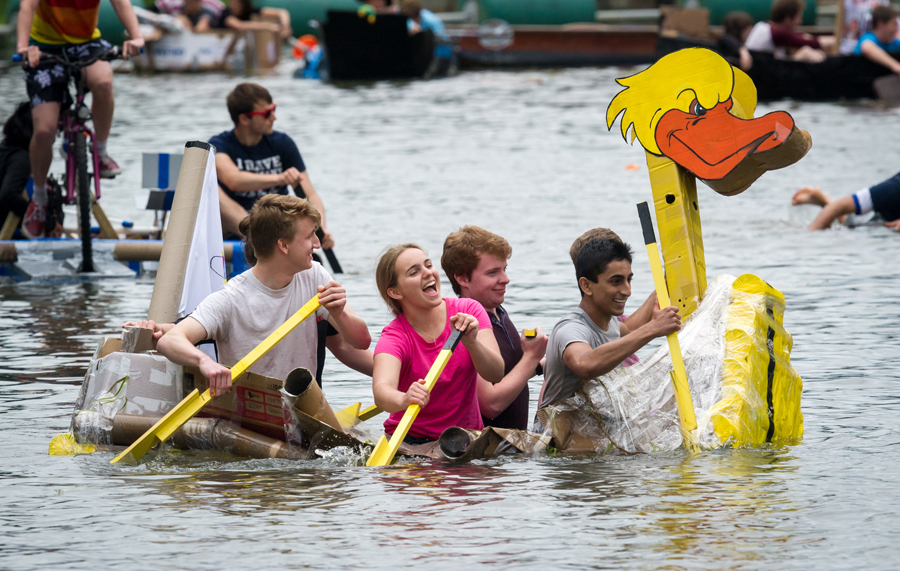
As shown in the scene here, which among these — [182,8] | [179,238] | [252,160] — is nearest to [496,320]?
[179,238]

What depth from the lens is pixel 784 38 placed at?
2081cm

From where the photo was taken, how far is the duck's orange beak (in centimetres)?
517

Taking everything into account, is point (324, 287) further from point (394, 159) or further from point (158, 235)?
point (394, 159)

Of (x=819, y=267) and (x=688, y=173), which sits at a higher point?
(x=688, y=173)

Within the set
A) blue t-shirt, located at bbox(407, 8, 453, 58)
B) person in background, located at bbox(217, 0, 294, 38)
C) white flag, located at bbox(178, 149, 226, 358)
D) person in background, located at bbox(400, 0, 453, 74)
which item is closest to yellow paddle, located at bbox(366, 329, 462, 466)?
white flag, located at bbox(178, 149, 226, 358)

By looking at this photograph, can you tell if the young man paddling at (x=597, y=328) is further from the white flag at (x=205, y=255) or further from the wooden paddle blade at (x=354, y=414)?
the white flag at (x=205, y=255)

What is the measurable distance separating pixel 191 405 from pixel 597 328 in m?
1.55

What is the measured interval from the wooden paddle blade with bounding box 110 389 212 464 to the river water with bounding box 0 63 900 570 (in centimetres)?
10

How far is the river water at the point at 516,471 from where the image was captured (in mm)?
4047

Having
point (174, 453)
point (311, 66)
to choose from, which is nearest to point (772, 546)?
point (174, 453)

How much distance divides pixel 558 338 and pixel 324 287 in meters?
0.90

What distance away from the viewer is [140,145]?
1627 cm

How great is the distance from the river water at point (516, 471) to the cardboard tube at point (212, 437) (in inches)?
2.6

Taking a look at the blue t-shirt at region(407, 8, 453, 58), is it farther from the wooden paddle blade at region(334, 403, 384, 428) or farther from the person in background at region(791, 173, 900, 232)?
the wooden paddle blade at region(334, 403, 384, 428)
